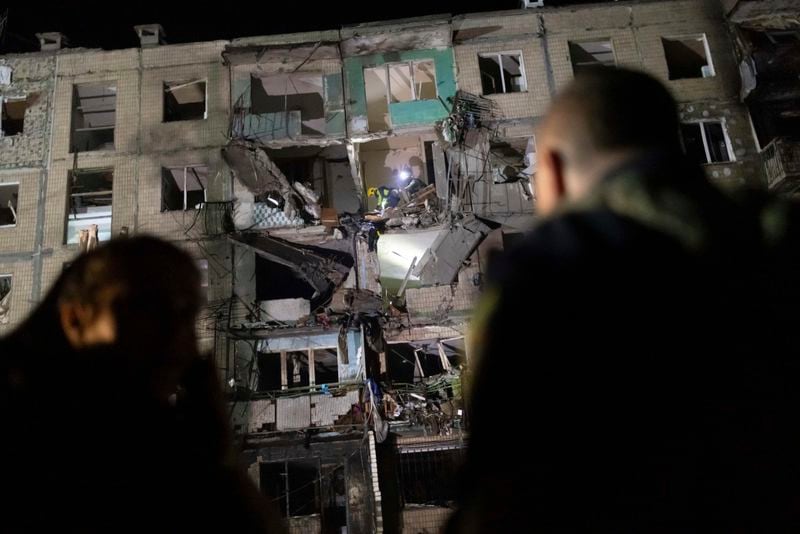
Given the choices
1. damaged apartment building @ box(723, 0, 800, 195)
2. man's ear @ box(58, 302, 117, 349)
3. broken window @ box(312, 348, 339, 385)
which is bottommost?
man's ear @ box(58, 302, 117, 349)

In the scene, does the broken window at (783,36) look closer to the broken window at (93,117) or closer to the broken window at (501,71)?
the broken window at (501,71)

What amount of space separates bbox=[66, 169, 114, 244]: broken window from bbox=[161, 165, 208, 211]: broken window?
240 cm

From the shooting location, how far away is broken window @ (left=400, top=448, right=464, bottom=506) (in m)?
19.3

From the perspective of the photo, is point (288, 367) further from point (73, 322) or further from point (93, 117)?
point (73, 322)

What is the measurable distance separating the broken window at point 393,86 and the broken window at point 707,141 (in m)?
11.3

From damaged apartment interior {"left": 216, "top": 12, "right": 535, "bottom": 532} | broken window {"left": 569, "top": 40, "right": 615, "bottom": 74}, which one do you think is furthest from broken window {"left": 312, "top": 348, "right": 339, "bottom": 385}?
broken window {"left": 569, "top": 40, "right": 615, "bottom": 74}

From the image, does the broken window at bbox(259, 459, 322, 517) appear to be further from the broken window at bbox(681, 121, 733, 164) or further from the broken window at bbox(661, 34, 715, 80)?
the broken window at bbox(661, 34, 715, 80)

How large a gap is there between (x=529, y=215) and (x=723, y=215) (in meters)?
21.2

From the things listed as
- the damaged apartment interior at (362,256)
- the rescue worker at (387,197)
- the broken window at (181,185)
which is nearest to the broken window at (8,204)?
the broken window at (181,185)

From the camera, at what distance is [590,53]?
80.1 ft

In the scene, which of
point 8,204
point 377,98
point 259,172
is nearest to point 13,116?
point 8,204

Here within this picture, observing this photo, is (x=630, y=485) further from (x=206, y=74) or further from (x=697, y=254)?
(x=206, y=74)

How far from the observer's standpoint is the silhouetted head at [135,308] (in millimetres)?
1545

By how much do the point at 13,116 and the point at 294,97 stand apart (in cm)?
1327
